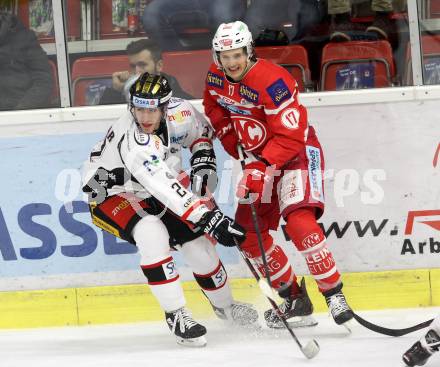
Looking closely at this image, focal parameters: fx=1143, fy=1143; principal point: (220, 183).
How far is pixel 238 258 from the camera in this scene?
5.48 m

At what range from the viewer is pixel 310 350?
4.44m

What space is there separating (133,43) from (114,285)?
1.17 meters

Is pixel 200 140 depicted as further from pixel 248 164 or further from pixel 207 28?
pixel 207 28

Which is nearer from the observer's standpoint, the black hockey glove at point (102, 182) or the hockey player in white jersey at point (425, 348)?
the hockey player in white jersey at point (425, 348)

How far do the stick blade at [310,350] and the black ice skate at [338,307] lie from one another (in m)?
0.30

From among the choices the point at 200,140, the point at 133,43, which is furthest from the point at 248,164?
the point at 133,43

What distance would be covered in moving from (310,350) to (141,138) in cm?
111

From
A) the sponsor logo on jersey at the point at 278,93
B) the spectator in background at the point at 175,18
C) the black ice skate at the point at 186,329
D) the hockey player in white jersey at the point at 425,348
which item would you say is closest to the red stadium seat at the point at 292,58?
the spectator in background at the point at 175,18

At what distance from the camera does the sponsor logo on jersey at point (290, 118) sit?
477 cm

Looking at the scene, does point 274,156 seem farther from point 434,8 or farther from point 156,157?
point 434,8

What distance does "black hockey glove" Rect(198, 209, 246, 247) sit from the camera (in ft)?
15.2

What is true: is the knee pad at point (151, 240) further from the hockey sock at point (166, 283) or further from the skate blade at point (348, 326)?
the skate blade at point (348, 326)

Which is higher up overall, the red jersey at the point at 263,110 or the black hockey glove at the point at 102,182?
the red jersey at the point at 263,110

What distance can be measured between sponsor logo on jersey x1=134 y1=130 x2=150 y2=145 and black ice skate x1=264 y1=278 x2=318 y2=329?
94cm
